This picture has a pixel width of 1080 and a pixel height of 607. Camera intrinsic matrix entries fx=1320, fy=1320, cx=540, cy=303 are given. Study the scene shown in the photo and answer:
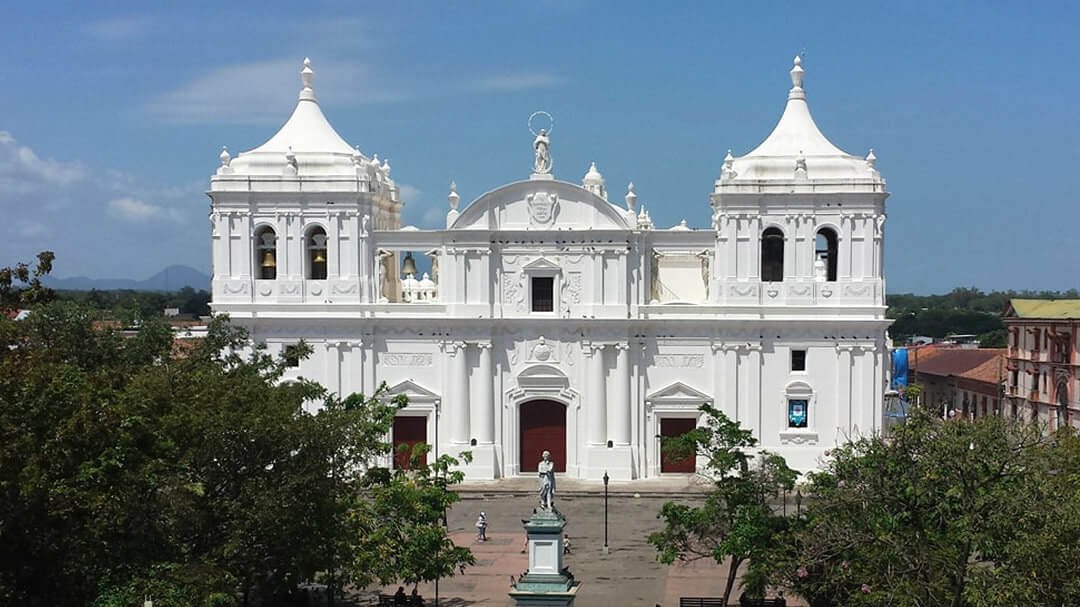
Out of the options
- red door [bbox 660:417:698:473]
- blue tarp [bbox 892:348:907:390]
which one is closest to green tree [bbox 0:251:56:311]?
red door [bbox 660:417:698:473]

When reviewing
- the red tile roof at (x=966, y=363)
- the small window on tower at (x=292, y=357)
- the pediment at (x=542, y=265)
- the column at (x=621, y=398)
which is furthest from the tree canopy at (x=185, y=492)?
the red tile roof at (x=966, y=363)

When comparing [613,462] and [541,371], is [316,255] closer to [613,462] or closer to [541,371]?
[541,371]

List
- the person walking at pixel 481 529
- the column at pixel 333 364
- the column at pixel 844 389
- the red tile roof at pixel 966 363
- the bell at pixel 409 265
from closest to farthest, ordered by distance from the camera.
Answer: the person walking at pixel 481 529, the column at pixel 844 389, the column at pixel 333 364, the bell at pixel 409 265, the red tile roof at pixel 966 363

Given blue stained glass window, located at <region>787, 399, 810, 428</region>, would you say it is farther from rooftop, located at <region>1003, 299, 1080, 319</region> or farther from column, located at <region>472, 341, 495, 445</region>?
rooftop, located at <region>1003, 299, 1080, 319</region>

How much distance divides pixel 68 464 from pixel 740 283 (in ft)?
101

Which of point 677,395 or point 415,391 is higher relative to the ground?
point 415,391

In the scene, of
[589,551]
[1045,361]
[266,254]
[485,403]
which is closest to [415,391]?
[485,403]

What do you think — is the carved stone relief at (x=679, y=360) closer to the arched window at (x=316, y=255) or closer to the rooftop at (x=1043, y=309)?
the arched window at (x=316, y=255)

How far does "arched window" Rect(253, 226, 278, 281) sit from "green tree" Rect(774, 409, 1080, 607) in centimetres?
2881

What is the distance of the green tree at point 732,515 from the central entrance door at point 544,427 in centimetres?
1959

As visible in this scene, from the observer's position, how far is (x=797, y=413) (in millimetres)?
50719

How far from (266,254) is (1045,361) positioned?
39793 millimetres

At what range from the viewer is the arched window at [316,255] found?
51906 mm

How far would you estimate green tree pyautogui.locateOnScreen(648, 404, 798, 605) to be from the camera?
96.6 feet
